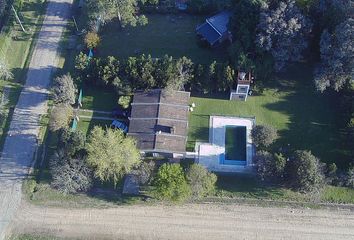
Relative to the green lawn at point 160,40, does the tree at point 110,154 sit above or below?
below

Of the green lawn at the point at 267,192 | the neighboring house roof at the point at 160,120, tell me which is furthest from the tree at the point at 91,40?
the green lawn at the point at 267,192

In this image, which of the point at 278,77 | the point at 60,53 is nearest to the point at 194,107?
the point at 278,77

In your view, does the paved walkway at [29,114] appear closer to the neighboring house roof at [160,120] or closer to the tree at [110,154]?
the tree at [110,154]

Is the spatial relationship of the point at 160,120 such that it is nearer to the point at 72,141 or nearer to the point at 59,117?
the point at 72,141

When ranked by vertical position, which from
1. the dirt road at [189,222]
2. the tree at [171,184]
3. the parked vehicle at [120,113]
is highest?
the parked vehicle at [120,113]

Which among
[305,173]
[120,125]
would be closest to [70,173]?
[120,125]

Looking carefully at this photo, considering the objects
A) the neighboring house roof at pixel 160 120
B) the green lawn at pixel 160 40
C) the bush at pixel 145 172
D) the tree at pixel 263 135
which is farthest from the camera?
the green lawn at pixel 160 40

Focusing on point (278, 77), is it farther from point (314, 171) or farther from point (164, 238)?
point (164, 238)
